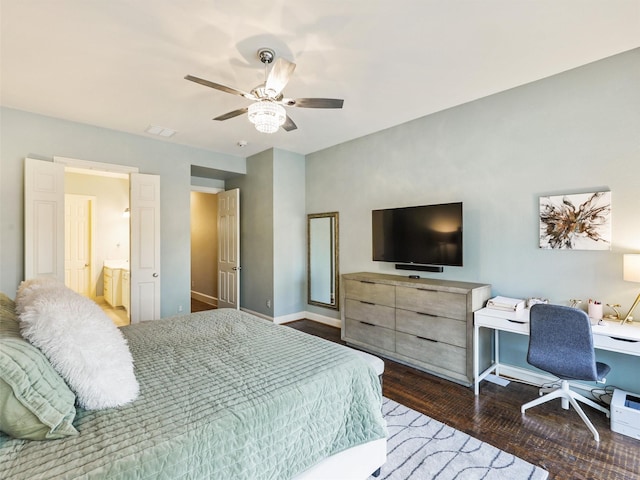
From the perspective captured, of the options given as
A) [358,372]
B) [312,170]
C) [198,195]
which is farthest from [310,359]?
[198,195]

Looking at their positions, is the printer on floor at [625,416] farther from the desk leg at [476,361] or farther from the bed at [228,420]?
the bed at [228,420]

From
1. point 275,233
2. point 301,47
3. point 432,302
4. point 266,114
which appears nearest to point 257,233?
point 275,233

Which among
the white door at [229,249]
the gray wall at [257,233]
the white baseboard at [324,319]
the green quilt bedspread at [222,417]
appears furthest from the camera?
the white door at [229,249]

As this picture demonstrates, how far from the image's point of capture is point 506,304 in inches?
107

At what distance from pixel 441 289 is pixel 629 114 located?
6.78 ft

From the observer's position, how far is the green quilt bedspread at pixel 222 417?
0.95 metres

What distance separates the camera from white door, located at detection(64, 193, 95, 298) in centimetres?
579

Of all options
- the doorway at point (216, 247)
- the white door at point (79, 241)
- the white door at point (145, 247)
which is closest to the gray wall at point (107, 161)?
the white door at point (145, 247)

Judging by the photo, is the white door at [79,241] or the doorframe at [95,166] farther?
the white door at [79,241]

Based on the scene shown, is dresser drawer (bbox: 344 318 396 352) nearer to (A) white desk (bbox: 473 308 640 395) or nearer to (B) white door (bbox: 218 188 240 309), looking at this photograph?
(A) white desk (bbox: 473 308 640 395)

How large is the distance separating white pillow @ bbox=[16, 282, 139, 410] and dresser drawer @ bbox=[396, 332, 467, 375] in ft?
8.73

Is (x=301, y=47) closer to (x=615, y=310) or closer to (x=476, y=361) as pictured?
(x=476, y=361)

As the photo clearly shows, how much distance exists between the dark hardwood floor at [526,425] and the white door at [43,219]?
13.1 ft

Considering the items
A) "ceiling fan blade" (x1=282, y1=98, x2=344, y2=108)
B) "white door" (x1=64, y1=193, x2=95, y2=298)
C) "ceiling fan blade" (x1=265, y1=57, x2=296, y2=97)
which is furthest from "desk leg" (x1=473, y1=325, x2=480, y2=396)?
"white door" (x1=64, y1=193, x2=95, y2=298)
